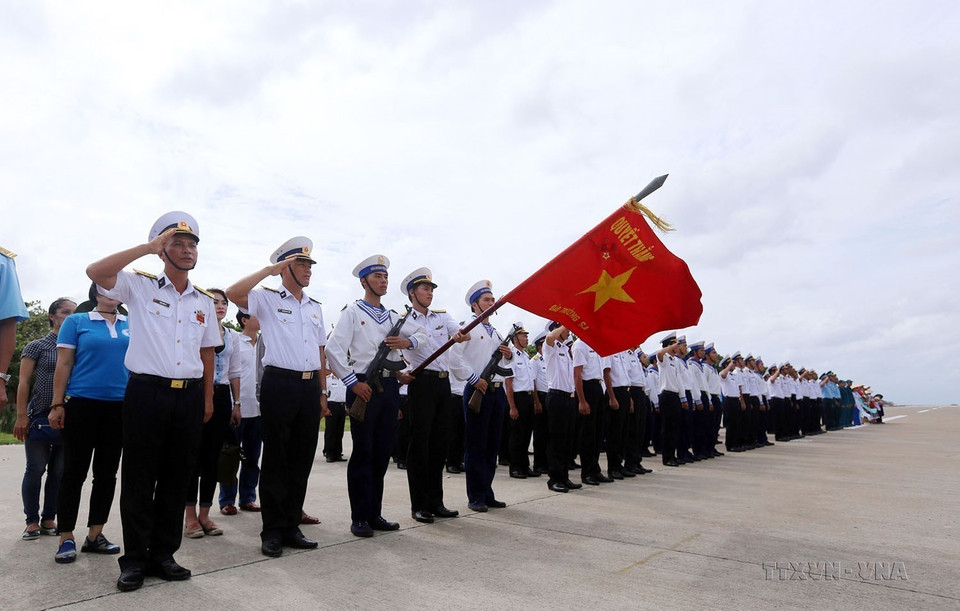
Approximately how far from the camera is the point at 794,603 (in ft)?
11.3

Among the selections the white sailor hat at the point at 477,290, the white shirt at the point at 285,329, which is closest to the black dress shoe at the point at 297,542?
the white shirt at the point at 285,329

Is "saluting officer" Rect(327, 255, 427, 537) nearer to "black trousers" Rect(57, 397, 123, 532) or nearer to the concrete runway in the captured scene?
the concrete runway

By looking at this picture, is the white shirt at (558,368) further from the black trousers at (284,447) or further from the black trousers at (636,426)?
the black trousers at (284,447)

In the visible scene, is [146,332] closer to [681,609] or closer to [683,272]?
[681,609]

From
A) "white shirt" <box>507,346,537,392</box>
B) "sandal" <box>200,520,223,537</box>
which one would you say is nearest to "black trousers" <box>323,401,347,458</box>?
"white shirt" <box>507,346,537,392</box>

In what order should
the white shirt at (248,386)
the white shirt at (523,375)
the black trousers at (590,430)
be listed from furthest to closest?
the white shirt at (523,375), the black trousers at (590,430), the white shirt at (248,386)

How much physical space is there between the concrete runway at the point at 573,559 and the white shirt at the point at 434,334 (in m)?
1.37

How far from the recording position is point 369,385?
17.1 ft

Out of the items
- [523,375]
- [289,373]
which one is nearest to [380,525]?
[289,373]

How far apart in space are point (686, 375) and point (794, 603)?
848 cm

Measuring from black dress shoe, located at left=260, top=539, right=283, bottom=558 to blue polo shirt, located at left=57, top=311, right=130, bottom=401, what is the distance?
1.42 meters

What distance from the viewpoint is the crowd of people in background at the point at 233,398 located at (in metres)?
3.83

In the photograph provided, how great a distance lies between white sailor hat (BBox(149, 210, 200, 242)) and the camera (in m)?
3.97

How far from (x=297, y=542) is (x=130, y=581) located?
3.80ft
